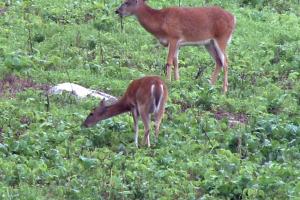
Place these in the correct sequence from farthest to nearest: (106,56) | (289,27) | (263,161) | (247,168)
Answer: (289,27)
(106,56)
(263,161)
(247,168)

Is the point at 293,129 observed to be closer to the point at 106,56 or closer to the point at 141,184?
the point at 141,184

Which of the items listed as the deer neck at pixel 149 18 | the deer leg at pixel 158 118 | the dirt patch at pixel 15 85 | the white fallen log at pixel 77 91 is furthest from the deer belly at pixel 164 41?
the deer leg at pixel 158 118

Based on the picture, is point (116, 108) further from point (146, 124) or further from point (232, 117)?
point (232, 117)

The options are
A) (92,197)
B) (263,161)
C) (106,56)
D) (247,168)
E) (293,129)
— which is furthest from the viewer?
(106,56)

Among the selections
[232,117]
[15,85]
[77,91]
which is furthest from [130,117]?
[15,85]

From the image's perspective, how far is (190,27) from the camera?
53.2ft

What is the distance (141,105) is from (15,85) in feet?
8.94

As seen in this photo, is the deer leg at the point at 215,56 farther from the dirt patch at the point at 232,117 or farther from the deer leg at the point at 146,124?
the deer leg at the point at 146,124

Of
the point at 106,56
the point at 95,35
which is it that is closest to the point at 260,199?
the point at 106,56

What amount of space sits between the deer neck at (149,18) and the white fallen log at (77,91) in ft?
6.37

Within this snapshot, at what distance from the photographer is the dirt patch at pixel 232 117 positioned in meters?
14.1

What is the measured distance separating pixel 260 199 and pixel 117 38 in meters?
7.51

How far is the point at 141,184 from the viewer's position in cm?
1071

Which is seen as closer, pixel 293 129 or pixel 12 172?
pixel 12 172
